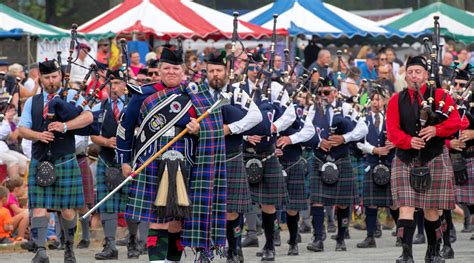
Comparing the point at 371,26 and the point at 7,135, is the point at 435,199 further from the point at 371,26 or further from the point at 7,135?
the point at 371,26

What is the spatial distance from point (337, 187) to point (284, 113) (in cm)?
132

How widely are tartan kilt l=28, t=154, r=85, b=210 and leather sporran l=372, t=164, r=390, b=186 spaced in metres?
3.25

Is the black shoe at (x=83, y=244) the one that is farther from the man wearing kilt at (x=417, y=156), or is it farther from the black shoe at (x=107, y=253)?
the man wearing kilt at (x=417, y=156)

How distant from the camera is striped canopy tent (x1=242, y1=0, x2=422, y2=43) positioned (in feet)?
65.9

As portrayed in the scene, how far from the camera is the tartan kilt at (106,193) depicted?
1259 centimetres

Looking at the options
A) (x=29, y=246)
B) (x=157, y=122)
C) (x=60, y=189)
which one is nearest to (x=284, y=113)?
(x=60, y=189)

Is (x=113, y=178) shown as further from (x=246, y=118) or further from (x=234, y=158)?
(x=246, y=118)

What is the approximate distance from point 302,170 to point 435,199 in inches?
98.4

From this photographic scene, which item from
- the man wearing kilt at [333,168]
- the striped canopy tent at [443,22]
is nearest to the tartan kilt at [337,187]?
the man wearing kilt at [333,168]

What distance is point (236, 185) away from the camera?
11211 mm

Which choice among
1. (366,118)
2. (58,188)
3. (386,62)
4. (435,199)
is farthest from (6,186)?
(386,62)

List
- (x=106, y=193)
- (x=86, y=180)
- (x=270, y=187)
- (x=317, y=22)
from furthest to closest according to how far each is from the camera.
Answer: (x=317, y=22) < (x=106, y=193) < (x=86, y=180) < (x=270, y=187)

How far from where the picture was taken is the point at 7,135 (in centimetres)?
1476

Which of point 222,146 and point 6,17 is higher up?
point 6,17
